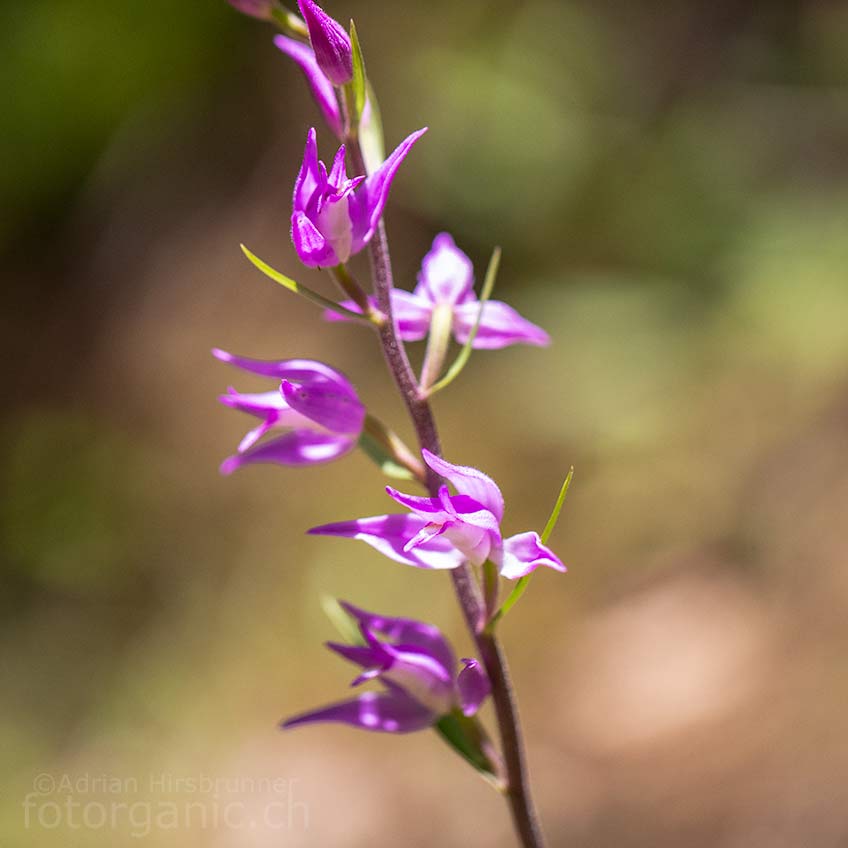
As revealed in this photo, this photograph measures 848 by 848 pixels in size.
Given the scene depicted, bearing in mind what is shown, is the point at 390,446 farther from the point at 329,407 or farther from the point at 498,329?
the point at 498,329

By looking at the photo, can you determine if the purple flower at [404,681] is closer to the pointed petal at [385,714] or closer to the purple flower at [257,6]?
the pointed petal at [385,714]

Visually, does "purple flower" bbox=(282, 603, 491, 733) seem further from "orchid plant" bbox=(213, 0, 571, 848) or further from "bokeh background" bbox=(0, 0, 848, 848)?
"bokeh background" bbox=(0, 0, 848, 848)

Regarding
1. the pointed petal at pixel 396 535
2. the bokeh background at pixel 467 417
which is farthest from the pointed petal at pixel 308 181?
the bokeh background at pixel 467 417

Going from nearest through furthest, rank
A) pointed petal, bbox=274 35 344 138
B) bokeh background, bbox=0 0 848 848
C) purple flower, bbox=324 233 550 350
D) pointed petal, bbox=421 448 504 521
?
pointed petal, bbox=421 448 504 521 < pointed petal, bbox=274 35 344 138 < purple flower, bbox=324 233 550 350 < bokeh background, bbox=0 0 848 848

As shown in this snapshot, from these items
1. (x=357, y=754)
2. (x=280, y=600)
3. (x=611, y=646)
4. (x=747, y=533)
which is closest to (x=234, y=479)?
(x=280, y=600)

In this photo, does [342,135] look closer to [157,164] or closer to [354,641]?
[354,641]

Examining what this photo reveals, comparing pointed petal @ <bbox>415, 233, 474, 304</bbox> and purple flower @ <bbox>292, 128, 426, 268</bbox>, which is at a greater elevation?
purple flower @ <bbox>292, 128, 426, 268</bbox>

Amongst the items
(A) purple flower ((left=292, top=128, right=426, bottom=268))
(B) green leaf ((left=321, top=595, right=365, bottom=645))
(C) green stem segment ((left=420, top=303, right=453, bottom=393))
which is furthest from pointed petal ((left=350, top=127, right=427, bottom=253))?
(B) green leaf ((left=321, top=595, right=365, bottom=645))
